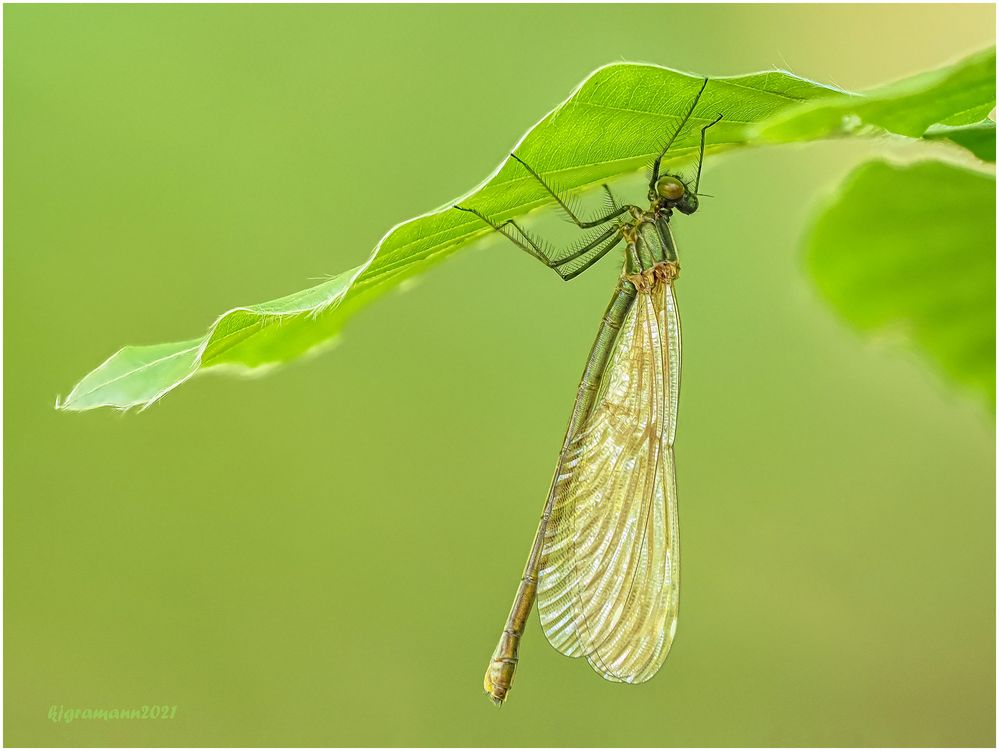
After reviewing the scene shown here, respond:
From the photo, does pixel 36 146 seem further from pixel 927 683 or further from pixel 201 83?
pixel 927 683

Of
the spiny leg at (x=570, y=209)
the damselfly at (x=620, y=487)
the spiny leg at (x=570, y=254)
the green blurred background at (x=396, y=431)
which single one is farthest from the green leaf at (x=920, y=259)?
the green blurred background at (x=396, y=431)

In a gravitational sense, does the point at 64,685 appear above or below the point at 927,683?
below

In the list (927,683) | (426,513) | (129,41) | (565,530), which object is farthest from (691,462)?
(129,41)

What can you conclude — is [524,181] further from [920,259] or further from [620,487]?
[620,487]

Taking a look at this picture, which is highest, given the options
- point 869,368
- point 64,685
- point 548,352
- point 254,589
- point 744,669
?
point 869,368

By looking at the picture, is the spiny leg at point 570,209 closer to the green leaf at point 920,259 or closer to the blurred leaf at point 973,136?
the green leaf at point 920,259

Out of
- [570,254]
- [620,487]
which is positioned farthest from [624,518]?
[570,254]

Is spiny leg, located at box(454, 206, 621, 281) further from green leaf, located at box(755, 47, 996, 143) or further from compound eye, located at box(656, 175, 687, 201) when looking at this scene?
green leaf, located at box(755, 47, 996, 143)
